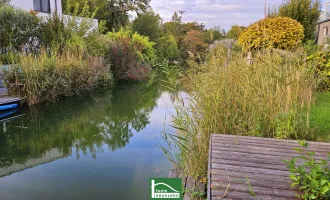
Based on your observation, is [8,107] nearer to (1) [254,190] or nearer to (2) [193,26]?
(1) [254,190]

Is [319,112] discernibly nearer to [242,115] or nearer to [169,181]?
[242,115]

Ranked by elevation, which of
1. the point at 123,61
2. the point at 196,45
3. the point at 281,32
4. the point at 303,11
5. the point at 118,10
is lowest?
the point at 123,61

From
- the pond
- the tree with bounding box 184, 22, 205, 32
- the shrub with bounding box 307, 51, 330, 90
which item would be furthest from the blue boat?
the tree with bounding box 184, 22, 205, 32

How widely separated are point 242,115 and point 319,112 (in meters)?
1.72

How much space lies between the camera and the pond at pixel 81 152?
2902 mm

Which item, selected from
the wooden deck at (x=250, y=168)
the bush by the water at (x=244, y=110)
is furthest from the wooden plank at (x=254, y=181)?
the bush by the water at (x=244, y=110)

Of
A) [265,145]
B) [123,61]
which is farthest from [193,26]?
[265,145]

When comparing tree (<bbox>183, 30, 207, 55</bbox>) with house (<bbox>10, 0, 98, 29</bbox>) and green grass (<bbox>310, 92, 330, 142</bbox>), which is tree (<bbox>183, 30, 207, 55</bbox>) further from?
house (<bbox>10, 0, 98, 29</bbox>)

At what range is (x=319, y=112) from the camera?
394 centimetres

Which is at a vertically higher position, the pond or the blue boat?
the blue boat

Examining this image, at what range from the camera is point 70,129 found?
17.0 feet

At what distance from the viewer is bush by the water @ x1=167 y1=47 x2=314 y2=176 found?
2734 millimetres

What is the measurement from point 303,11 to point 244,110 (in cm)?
869

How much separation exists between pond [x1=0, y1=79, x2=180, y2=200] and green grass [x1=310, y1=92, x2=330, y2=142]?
1.78 metres
